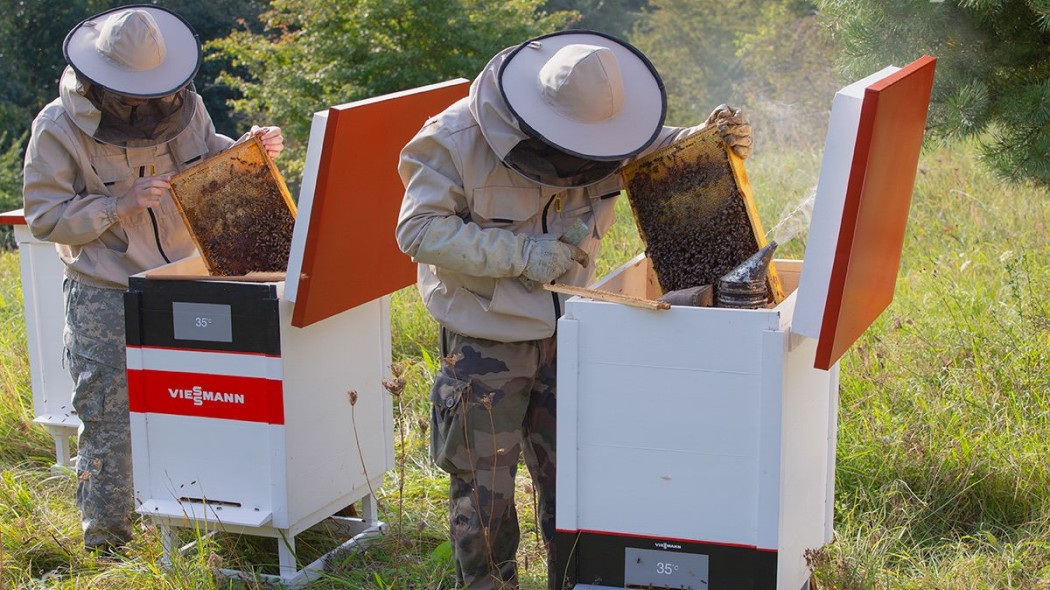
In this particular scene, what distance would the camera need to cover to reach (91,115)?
3.25m

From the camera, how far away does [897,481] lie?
11.1 feet

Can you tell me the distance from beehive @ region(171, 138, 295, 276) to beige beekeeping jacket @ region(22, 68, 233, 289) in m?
0.28

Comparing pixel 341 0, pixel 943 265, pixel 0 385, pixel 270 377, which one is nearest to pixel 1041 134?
pixel 943 265

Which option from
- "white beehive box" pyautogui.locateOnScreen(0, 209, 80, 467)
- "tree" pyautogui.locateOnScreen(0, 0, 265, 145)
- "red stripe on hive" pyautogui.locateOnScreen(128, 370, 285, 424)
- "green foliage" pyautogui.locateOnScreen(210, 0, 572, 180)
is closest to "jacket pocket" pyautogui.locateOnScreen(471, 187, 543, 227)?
"red stripe on hive" pyautogui.locateOnScreen(128, 370, 285, 424)

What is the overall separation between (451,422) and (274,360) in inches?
21.6

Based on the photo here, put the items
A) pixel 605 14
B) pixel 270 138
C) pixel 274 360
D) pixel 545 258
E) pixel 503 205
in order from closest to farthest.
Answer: pixel 545 258, pixel 503 205, pixel 274 360, pixel 270 138, pixel 605 14

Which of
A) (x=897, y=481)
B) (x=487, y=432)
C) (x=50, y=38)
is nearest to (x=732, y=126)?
(x=487, y=432)

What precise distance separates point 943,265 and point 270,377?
3325 millimetres

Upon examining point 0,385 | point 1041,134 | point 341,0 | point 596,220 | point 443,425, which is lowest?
point 0,385

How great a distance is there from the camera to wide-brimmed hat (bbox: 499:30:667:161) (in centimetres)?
249

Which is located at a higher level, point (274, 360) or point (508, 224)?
point (508, 224)

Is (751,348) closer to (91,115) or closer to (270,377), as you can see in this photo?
(270,377)

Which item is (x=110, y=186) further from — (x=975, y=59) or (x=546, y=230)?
(x=975, y=59)

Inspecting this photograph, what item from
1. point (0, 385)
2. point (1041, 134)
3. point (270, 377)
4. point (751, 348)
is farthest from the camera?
point (0, 385)
